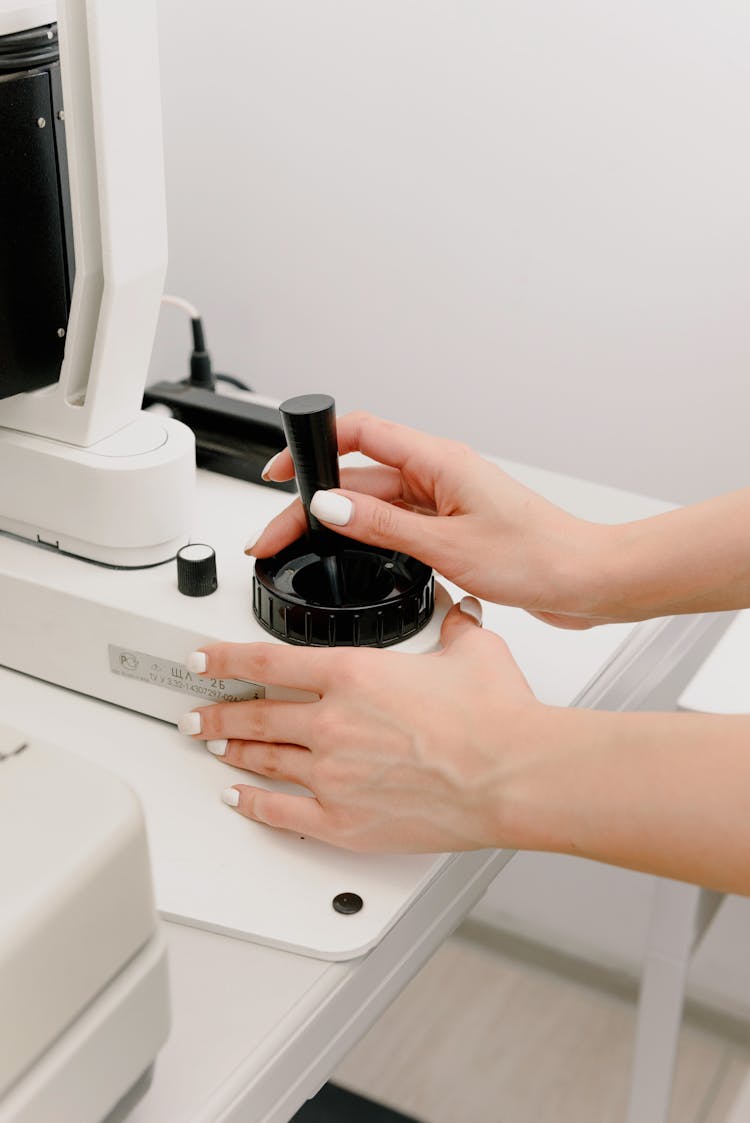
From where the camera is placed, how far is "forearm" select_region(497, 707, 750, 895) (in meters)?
0.58

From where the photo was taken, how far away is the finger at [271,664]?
0.70 metres

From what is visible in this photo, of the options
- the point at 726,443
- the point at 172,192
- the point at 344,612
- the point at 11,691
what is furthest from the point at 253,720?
the point at 172,192

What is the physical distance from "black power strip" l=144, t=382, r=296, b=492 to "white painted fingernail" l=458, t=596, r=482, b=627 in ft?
0.91

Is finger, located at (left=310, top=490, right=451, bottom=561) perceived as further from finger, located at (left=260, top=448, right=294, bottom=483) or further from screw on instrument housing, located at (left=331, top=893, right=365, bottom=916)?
screw on instrument housing, located at (left=331, top=893, right=365, bottom=916)

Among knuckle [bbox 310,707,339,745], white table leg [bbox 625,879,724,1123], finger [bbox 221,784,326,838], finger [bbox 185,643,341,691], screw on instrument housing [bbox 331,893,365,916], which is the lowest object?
white table leg [bbox 625,879,724,1123]

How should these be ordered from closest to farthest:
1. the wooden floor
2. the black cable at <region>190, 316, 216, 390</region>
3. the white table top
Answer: the white table top, the black cable at <region>190, 316, 216, 390</region>, the wooden floor

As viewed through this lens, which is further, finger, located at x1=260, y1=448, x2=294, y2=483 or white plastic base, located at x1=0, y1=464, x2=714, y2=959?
finger, located at x1=260, y1=448, x2=294, y2=483

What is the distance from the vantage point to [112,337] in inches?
32.3

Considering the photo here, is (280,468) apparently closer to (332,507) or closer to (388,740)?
(332,507)

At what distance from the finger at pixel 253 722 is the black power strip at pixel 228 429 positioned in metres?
0.31

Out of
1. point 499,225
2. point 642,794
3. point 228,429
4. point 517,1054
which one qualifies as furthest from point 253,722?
point 517,1054

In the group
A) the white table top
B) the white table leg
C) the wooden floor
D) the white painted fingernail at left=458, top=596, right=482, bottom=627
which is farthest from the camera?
the wooden floor

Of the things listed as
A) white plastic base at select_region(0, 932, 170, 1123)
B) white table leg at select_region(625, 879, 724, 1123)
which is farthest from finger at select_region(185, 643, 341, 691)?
white table leg at select_region(625, 879, 724, 1123)

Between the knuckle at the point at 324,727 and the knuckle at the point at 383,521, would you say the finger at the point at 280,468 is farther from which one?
the knuckle at the point at 324,727
